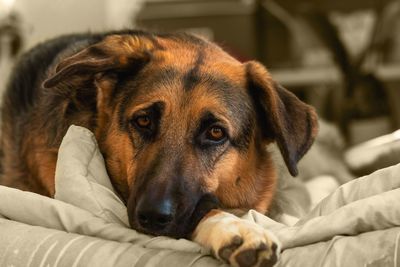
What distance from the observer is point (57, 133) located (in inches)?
69.8

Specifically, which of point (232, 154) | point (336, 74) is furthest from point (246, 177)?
point (336, 74)

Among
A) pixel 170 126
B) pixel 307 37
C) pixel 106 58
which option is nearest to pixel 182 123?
pixel 170 126

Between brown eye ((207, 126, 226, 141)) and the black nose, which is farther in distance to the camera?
brown eye ((207, 126, 226, 141))

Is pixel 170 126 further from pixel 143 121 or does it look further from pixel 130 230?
pixel 130 230

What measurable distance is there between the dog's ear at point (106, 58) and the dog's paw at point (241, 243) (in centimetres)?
49

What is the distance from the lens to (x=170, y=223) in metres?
1.38

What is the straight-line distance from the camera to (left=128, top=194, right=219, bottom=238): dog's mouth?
4.53ft

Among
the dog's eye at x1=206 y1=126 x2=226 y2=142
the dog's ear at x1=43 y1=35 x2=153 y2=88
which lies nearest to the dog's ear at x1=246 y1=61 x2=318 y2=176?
the dog's eye at x1=206 y1=126 x2=226 y2=142

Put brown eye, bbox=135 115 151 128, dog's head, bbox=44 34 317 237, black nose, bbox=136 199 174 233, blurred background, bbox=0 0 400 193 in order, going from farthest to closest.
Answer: blurred background, bbox=0 0 400 193 → brown eye, bbox=135 115 151 128 → dog's head, bbox=44 34 317 237 → black nose, bbox=136 199 174 233

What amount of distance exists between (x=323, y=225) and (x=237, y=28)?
479 cm

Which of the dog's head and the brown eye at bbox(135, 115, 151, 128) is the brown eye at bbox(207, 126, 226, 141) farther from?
the brown eye at bbox(135, 115, 151, 128)

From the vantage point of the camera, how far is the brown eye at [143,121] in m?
1.59

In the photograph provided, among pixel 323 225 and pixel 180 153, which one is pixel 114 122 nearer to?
pixel 180 153

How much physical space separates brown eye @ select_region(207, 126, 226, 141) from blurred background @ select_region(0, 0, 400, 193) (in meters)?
3.73
